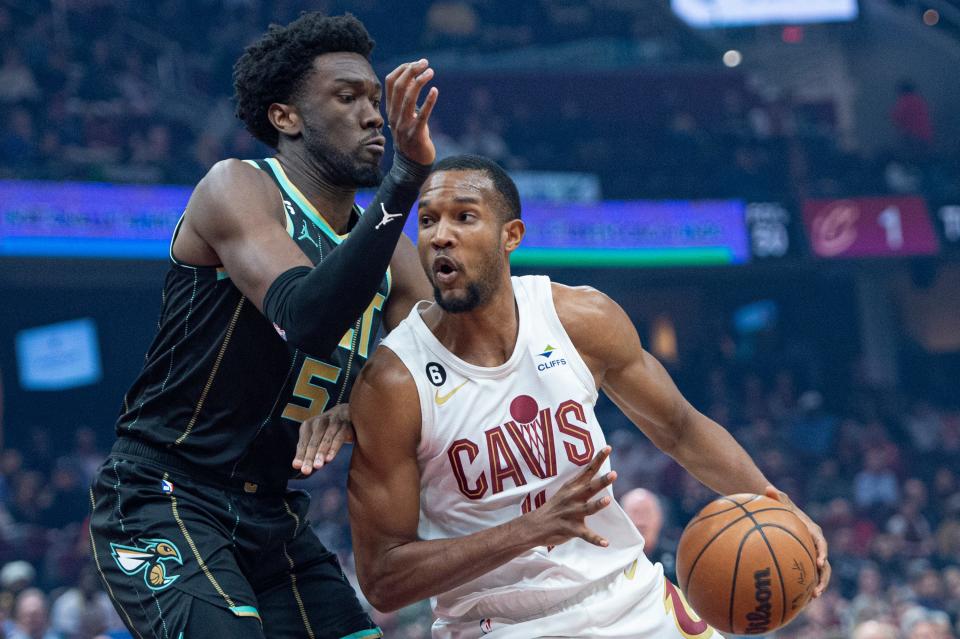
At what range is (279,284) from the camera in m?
3.08

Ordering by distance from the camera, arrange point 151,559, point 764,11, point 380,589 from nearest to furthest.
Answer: point 151,559 → point 380,589 → point 764,11

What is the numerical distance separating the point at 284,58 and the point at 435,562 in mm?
1683

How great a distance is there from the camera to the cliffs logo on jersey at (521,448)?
11.3 feet

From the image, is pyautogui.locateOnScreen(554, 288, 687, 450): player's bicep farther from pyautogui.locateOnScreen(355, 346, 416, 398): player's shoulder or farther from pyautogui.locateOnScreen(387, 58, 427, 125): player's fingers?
pyautogui.locateOnScreen(387, 58, 427, 125): player's fingers

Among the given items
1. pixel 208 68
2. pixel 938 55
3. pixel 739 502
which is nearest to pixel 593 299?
pixel 739 502

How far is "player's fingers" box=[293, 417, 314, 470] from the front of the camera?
10.2 feet

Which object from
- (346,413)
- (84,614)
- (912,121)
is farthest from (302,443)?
(912,121)

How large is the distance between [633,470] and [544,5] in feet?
38.2

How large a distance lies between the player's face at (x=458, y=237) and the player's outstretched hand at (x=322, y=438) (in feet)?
1.51

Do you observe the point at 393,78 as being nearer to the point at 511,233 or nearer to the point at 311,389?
the point at 511,233

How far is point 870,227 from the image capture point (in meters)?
19.0

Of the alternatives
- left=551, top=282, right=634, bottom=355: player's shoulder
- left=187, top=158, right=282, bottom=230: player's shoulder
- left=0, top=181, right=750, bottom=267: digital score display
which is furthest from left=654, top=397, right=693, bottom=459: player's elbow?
left=0, top=181, right=750, bottom=267: digital score display

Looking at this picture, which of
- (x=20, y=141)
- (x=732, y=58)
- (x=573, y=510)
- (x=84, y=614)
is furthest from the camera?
(x=732, y=58)

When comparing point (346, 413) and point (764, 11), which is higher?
point (346, 413)
